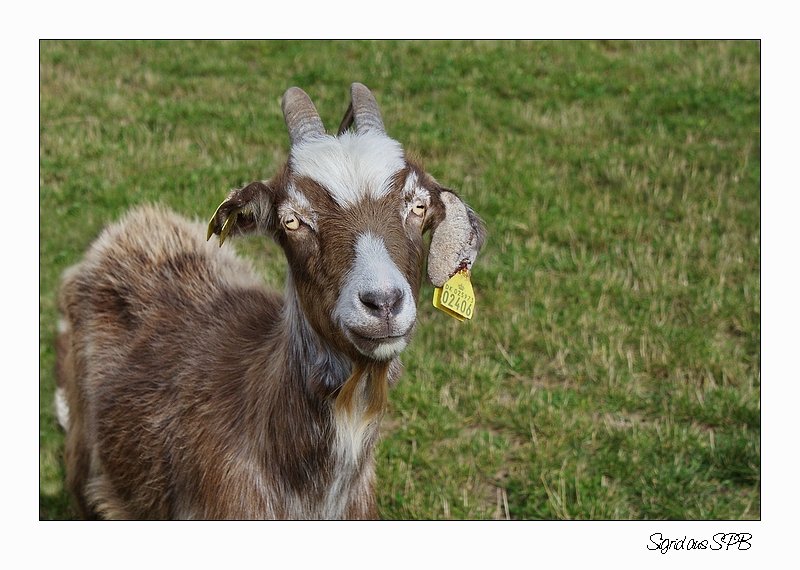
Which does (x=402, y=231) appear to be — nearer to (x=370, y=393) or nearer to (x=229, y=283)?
(x=370, y=393)

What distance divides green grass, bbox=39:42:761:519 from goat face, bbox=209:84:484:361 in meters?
1.87

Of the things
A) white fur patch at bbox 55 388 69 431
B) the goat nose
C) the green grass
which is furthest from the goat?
the green grass

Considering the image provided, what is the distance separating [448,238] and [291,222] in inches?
27.5

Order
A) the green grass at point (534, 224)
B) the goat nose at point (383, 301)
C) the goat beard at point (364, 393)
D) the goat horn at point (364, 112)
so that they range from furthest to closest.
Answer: the green grass at point (534, 224)
the goat horn at point (364, 112)
the goat beard at point (364, 393)
the goat nose at point (383, 301)

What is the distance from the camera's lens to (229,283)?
450 centimetres

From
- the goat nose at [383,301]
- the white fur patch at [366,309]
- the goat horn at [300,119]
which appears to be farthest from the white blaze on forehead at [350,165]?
the goat nose at [383,301]

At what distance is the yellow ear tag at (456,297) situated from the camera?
11.3 ft

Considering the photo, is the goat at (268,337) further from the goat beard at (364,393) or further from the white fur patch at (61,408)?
the white fur patch at (61,408)

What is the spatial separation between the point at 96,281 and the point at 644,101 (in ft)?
20.2

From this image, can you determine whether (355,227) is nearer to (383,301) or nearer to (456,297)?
(383,301)

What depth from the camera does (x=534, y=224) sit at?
7.03m

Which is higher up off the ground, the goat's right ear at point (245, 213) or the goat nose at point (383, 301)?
the goat's right ear at point (245, 213)

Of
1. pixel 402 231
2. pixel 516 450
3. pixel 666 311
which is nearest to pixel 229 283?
pixel 402 231

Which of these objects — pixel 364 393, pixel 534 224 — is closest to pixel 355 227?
pixel 364 393
